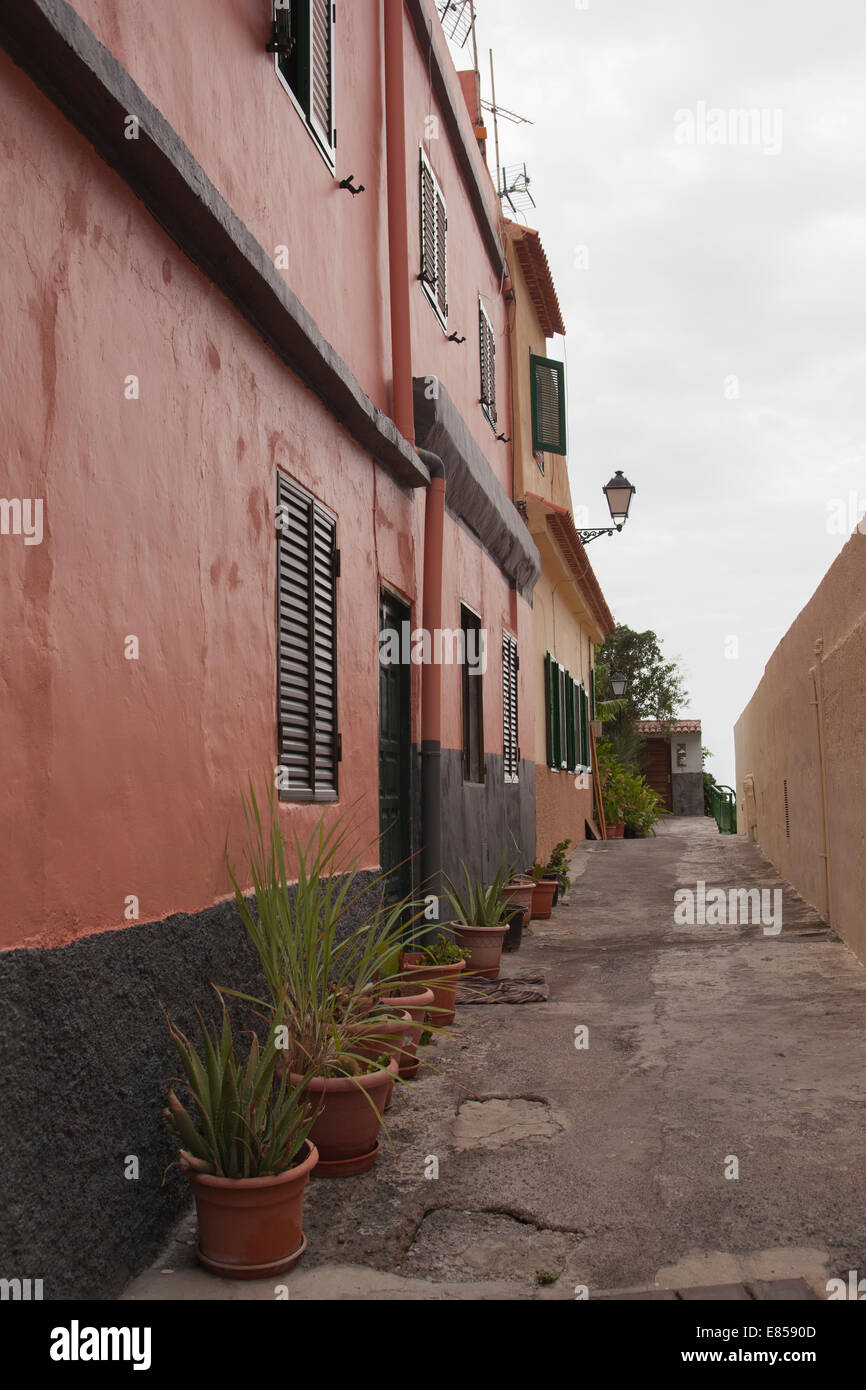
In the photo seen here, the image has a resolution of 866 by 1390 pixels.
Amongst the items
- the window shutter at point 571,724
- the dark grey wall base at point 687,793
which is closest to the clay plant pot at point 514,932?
the window shutter at point 571,724

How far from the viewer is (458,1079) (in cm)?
462

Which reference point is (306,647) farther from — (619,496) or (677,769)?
(677,769)

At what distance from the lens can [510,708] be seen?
34.4 feet

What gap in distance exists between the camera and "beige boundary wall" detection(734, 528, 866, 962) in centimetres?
662

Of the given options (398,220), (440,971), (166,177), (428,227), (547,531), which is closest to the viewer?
(166,177)

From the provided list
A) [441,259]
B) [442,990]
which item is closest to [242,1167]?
[442,990]

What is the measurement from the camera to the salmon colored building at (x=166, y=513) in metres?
2.50

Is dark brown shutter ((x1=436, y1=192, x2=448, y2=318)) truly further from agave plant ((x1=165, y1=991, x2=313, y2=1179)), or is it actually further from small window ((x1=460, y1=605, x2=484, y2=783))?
agave plant ((x1=165, y1=991, x2=313, y2=1179))

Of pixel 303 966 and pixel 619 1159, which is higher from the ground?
pixel 303 966

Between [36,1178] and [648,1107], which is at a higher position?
[36,1178]

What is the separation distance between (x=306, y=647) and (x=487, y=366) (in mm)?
5636

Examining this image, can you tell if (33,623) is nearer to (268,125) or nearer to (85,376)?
(85,376)
